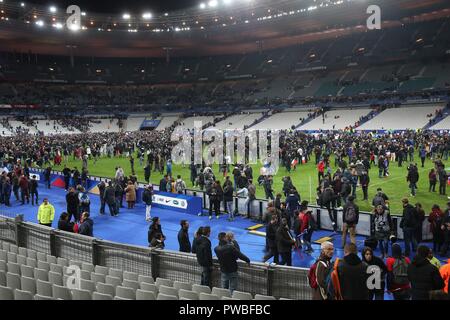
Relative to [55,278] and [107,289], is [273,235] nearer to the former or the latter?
[107,289]

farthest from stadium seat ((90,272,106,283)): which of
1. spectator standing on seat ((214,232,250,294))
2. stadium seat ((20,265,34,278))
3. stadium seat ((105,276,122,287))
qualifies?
spectator standing on seat ((214,232,250,294))

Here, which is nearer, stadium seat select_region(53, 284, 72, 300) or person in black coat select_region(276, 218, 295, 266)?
stadium seat select_region(53, 284, 72, 300)

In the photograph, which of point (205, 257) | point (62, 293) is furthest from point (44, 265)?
point (205, 257)

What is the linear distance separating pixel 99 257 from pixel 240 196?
308 inches

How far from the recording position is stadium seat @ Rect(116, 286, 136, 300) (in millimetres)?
5641

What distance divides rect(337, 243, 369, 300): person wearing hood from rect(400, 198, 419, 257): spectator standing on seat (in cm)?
532

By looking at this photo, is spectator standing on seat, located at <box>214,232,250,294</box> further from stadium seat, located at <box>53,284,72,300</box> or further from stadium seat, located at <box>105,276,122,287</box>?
stadium seat, located at <box>53,284,72,300</box>

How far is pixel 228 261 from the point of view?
6.98 m

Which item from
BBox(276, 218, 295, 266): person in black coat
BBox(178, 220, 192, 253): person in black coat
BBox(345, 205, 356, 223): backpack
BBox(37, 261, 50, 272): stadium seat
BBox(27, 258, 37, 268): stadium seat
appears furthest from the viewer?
BBox(345, 205, 356, 223): backpack

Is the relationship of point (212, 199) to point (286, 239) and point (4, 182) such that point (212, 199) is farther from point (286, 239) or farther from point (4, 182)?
point (4, 182)

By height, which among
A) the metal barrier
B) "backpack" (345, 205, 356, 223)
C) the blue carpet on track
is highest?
"backpack" (345, 205, 356, 223)

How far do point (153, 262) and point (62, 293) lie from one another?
6.97ft
